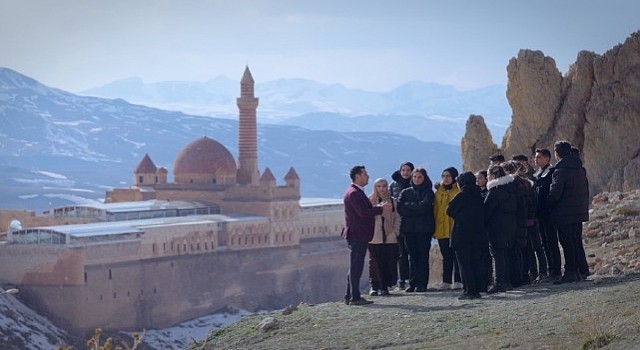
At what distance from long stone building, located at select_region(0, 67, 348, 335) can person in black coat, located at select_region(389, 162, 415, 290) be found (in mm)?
25184

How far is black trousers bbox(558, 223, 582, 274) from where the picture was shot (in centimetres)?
1331

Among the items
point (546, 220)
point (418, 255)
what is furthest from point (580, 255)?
point (418, 255)

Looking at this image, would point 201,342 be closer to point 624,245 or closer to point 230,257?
point 624,245

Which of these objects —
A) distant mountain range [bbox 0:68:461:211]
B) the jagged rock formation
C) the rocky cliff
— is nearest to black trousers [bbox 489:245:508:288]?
the rocky cliff

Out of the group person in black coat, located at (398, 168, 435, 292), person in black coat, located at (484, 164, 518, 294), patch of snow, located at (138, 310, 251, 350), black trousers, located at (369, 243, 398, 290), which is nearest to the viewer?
person in black coat, located at (484, 164, 518, 294)

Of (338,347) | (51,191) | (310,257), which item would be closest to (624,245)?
(338,347)

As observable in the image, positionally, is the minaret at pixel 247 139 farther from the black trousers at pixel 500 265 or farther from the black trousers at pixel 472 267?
the black trousers at pixel 472 267

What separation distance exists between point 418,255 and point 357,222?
38.0 inches

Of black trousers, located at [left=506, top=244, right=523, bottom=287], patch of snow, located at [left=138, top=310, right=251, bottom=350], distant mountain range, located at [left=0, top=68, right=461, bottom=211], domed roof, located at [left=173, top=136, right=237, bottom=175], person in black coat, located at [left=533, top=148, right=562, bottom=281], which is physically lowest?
patch of snow, located at [left=138, top=310, right=251, bottom=350]

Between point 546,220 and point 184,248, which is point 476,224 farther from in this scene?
point 184,248

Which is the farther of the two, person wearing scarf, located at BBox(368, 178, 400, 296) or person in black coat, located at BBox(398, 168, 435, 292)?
person wearing scarf, located at BBox(368, 178, 400, 296)

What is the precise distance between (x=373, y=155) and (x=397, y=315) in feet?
412

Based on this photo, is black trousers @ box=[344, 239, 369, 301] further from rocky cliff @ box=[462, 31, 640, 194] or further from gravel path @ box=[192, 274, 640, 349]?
rocky cliff @ box=[462, 31, 640, 194]

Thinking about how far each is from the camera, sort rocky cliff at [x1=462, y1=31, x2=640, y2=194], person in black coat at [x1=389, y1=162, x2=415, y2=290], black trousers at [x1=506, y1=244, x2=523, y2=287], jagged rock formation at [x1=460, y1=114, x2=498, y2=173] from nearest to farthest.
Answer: black trousers at [x1=506, y1=244, x2=523, y2=287] → person in black coat at [x1=389, y1=162, x2=415, y2=290] → rocky cliff at [x1=462, y1=31, x2=640, y2=194] → jagged rock formation at [x1=460, y1=114, x2=498, y2=173]
